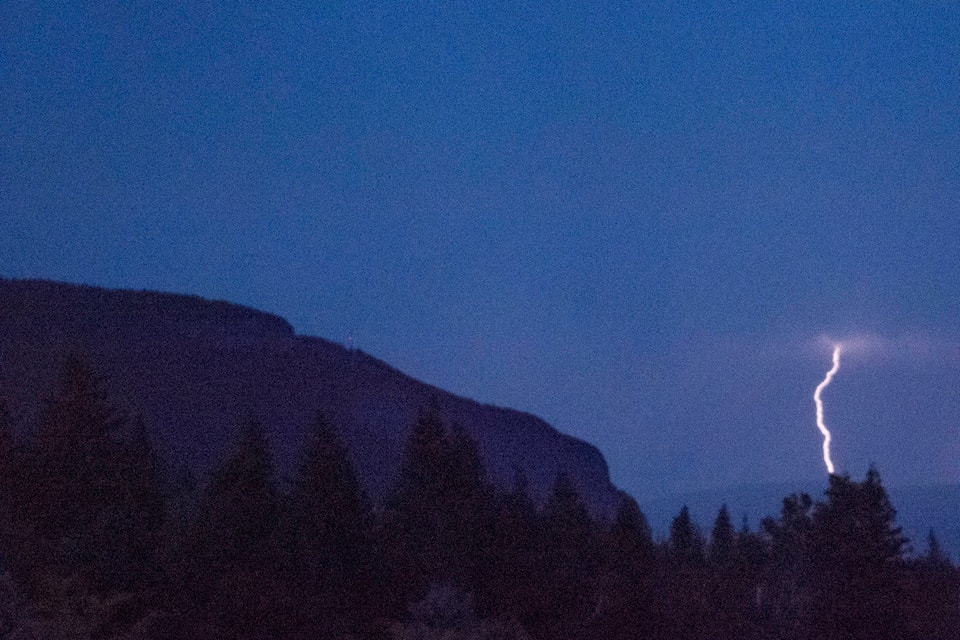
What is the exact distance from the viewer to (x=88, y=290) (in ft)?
258

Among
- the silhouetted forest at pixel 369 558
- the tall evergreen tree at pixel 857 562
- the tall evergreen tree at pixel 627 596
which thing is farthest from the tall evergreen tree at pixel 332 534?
the tall evergreen tree at pixel 857 562

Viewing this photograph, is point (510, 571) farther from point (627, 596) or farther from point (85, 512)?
point (85, 512)

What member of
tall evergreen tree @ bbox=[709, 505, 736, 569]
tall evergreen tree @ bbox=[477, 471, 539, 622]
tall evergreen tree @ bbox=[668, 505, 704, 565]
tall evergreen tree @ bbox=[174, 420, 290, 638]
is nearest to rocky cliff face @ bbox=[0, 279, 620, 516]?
tall evergreen tree @ bbox=[709, 505, 736, 569]

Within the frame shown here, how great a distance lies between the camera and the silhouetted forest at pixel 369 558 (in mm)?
17141

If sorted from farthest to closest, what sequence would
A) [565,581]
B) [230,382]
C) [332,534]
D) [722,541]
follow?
[230,382], [722,541], [565,581], [332,534]

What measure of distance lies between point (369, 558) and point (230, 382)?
51983mm

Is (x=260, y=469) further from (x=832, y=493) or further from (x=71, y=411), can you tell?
(x=832, y=493)

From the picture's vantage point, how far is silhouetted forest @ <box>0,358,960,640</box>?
56.2 ft

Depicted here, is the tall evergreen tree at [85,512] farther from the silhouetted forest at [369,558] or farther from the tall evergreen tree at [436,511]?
the tall evergreen tree at [436,511]

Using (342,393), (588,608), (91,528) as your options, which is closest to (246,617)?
(91,528)

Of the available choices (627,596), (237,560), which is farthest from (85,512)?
(627,596)

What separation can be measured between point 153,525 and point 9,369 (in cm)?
4584

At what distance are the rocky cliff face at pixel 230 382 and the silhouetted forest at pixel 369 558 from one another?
3422 centimetres

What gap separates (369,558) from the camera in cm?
2108
